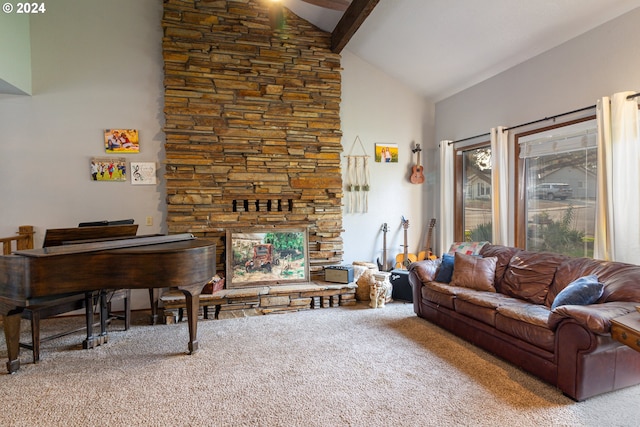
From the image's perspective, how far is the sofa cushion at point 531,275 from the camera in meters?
2.99

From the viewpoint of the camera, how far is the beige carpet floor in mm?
2018

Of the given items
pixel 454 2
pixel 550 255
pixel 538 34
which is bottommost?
pixel 550 255

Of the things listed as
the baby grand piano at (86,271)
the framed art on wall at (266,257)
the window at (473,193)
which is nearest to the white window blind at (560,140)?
the window at (473,193)

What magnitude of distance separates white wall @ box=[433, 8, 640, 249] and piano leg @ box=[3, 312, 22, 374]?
16.3 feet

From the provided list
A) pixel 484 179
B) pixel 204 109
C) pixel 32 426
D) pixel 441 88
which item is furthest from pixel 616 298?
pixel 204 109

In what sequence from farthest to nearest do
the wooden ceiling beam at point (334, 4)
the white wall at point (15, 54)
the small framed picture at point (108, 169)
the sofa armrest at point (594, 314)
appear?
the small framed picture at point (108, 169), the wooden ceiling beam at point (334, 4), the white wall at point (15, 54), the sofa armrest at point (594, 314)

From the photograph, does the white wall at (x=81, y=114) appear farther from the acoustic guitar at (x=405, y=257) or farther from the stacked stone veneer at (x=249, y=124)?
the acoustic guitar at (x=405, y=257)

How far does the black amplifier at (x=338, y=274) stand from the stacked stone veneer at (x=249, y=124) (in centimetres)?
21

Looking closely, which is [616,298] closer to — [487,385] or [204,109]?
[487,385]

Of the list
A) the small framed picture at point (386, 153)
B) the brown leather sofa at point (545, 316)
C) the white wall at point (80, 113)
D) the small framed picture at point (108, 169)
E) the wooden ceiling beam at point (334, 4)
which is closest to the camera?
the brown leather sofa at point (545, 316)

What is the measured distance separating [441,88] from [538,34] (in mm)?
1606

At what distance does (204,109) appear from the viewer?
4188 millimetres

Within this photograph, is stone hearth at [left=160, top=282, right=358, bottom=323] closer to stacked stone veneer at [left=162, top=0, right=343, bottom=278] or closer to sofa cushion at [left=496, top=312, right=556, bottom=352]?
stacked stone veneer at [left=162, top=0, right=343, bottom=278]

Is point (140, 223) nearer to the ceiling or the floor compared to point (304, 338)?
nearer to the ceiling
